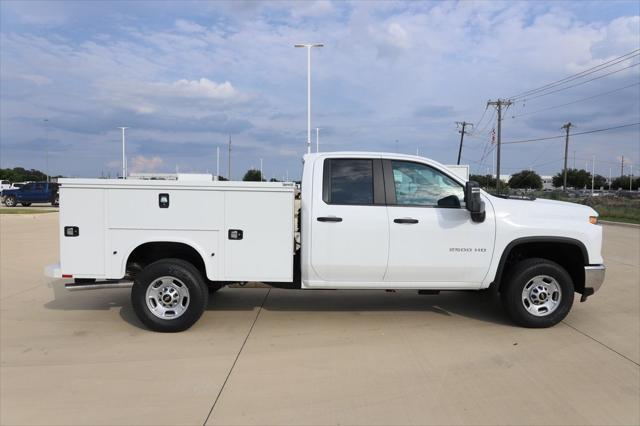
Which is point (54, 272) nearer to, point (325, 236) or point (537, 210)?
point (325, 236)

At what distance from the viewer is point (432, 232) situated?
554 cm

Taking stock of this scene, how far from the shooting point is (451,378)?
14.3 feet

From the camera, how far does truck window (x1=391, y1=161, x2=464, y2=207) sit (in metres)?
5.66

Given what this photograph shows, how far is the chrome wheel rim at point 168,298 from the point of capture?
216 inches

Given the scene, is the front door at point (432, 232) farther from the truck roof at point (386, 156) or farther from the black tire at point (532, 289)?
the black tire at point (532, 289)

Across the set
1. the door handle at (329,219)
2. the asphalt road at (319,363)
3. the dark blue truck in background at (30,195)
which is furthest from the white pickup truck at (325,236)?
the dark blue truck in background at (30,195)

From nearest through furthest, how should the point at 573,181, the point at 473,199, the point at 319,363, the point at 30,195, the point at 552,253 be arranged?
the point at 319,363 → the point at 473,199 → the point at 552,253 → the point at 30,195 → the point at 573,181

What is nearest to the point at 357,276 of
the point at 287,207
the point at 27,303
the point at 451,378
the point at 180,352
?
the point at 287,207

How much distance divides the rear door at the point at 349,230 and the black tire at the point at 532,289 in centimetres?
151

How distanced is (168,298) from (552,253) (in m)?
4.56

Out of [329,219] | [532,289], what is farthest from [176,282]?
[532,289]

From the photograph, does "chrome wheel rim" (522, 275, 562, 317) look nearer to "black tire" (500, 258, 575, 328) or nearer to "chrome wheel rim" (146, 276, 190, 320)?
"black tire" (500, 258, 575, 328)

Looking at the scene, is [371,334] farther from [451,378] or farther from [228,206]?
[228,206]

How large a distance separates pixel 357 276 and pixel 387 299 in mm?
1756
